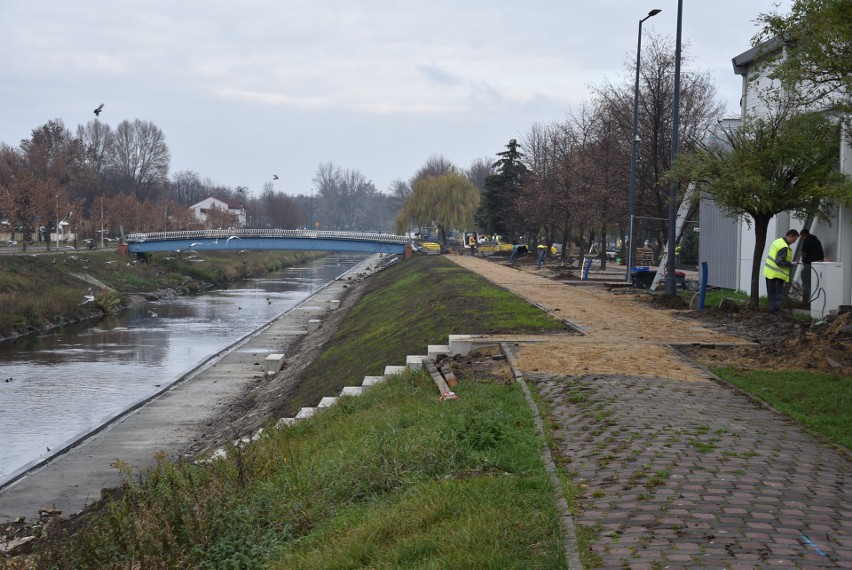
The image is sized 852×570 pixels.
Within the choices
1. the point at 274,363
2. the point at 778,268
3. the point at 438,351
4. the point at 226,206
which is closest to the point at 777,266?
the point at 778,268

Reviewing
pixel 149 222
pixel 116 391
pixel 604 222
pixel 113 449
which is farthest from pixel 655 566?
pixel 149 222

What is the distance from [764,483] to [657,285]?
2524cm

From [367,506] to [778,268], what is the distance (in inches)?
549

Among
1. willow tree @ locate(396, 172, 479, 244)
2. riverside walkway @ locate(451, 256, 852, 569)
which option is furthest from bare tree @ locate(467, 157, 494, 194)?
riverside walkway @ locate(451, 256, 852, 569)

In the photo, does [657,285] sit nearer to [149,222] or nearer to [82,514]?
[82,514]

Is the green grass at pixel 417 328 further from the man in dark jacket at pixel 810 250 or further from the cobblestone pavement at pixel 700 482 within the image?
the cobblestone pavement at pixel 700 482

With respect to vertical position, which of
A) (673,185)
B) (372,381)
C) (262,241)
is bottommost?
(372,381)

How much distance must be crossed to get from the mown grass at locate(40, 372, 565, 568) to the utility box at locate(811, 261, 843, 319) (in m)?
10.1

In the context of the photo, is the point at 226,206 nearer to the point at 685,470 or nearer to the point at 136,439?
the point at 136,439

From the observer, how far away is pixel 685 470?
8.04 meters

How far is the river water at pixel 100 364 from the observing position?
24.4 meters

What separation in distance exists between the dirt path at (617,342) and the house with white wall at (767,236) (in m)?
2.82

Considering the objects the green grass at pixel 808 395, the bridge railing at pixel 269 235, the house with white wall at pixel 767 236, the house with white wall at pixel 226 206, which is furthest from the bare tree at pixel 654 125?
the house with white wall at pixel 226 206

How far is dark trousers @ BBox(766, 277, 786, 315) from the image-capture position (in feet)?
65.7
